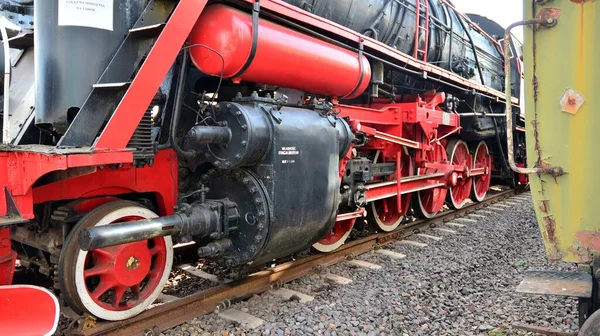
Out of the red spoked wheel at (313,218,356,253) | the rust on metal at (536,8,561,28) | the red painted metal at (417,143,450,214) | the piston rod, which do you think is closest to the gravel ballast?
the red spoked wheel at (313,218,356,253)

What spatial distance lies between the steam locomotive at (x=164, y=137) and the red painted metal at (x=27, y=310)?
0.30 metres

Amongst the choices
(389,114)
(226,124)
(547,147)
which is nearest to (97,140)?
(226,124)

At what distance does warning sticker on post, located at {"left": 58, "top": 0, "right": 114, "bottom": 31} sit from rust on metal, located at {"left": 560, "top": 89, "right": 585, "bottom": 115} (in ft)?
8.55

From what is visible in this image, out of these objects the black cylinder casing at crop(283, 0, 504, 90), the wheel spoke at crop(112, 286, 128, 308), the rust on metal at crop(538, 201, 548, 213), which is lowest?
the wheel spoke at crop(112, 286, 128, 308)

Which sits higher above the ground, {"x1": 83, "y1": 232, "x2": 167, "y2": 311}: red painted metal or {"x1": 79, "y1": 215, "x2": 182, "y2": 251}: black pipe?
{"x1": 79, "y1": 215, "x2": 182, "y2": 251}: black pipe

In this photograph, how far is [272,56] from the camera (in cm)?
335

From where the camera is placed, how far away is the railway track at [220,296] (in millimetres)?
2879

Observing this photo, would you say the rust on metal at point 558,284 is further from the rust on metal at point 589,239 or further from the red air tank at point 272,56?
the red air tank at point 272,56

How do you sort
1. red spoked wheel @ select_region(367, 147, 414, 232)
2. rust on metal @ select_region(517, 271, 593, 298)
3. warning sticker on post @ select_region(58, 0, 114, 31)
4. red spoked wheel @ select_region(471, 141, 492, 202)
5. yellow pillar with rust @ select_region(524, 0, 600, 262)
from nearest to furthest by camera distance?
yellow pillar with rust @ select_region(524, 0, 600, 262) → rust on metal @ select_region(517, 271, 593, 298) → warning sticker on post @ select_region(58, 0, 114, 31) → red spoked wheel @ select_region(367, 147, 414, 232) → red spoked wheel @ select_region(471, 141, 492, 202)

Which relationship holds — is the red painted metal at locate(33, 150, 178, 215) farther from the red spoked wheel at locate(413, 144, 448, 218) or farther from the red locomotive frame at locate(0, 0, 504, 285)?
the red spoked wheel at locate(413, 144, 448, 218)

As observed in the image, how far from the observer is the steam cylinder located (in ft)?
8.79

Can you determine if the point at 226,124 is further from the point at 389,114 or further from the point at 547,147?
the point at 389,114

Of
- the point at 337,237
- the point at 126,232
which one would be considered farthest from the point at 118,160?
the point at 337,237

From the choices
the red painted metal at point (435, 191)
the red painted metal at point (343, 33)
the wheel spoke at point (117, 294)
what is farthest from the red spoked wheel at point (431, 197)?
the wheel spoke at point (117, 294)
